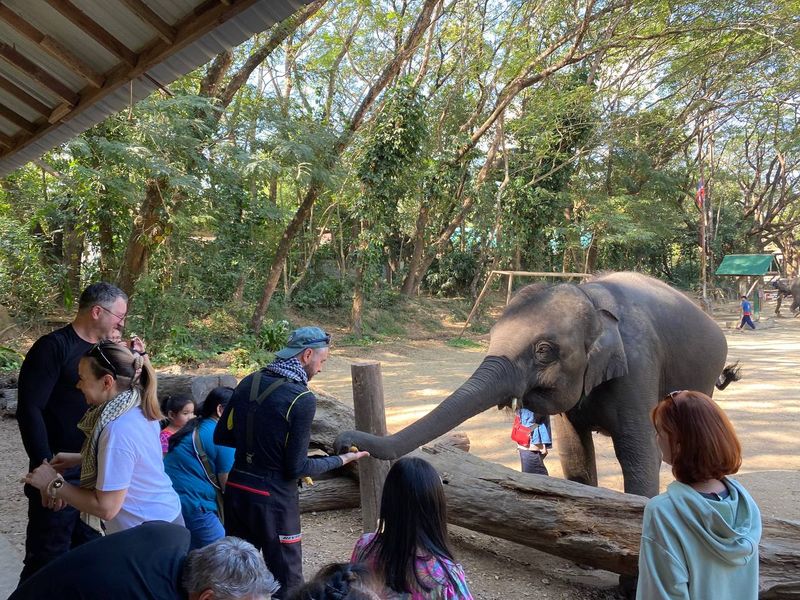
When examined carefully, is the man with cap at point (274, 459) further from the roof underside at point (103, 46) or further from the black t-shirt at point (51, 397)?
the roof underside at point (103, 46)

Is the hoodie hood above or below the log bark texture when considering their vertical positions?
above

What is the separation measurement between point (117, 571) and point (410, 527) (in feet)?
2.93

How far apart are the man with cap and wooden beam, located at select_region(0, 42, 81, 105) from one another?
3.40 metres

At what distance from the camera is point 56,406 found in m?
2.94

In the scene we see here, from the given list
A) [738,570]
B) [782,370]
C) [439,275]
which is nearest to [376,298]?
[439,275]

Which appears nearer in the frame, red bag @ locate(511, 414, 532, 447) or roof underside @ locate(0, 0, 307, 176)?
→ roof underside @ locate(0, 0, 307, 176)

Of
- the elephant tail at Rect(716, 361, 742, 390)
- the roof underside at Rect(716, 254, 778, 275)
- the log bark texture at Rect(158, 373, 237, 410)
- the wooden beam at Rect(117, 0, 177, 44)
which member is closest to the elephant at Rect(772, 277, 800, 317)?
the roof underside at Rect(716, 254, 778, 275)

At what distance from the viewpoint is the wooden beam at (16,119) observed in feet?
17.4

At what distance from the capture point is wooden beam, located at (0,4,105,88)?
393 cm

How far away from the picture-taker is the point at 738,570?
1.85m

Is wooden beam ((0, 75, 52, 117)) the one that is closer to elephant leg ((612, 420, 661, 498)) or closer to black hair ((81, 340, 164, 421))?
black hair ((81, 340, 164, 421))

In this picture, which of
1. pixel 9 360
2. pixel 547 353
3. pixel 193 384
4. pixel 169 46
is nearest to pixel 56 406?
pixel 169 46

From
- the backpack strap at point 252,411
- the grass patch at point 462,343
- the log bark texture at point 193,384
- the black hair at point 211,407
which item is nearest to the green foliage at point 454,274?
the grass patch at point 462,343

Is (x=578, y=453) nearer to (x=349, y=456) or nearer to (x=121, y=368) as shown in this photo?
(x=349, y=456)
